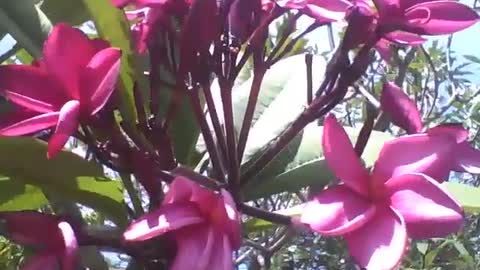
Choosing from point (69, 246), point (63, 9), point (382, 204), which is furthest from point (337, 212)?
point (63, 9)

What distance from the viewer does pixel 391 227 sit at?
0.60 metres

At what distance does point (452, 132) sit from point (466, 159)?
30 mm

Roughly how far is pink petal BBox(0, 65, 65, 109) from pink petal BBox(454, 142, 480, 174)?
0.25 metres

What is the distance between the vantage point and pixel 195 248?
61cm

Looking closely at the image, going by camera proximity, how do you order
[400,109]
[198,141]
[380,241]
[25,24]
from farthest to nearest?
1. [198,141]
2. [25,24]
3. [400,109]
4. [380,241]

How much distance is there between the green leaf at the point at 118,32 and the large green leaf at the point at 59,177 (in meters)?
0.06

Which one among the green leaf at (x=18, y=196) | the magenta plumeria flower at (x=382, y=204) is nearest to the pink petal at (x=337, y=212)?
the magenta plumeria flower at (x=382, y=204)

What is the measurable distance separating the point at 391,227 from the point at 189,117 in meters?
0.31

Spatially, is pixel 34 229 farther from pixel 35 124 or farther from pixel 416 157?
pixel 416 157

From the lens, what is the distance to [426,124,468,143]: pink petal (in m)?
0.65

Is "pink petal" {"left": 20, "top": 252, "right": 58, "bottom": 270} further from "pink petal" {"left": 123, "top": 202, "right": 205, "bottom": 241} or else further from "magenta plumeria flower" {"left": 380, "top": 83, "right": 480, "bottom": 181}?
"magenta plumeria flower" {"left": 380, "top": 83, "right": 480, "bottom": 181}

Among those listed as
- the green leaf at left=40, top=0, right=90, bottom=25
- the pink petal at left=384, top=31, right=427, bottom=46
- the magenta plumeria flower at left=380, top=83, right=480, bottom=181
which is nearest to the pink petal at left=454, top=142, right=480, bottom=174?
the magenta plumeria flower at left=380, top=83, right=480, bottom=181

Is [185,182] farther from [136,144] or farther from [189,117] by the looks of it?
[189,117]

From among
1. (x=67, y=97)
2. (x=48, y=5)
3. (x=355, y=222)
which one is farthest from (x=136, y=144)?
(x=48, y=5)
